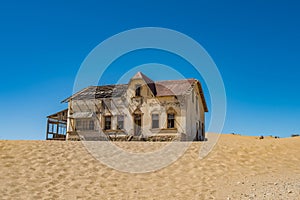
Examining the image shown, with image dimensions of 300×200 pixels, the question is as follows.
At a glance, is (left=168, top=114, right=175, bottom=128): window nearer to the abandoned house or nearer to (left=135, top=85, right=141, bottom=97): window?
the abandoned house

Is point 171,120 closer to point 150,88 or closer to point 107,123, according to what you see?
point 150,88

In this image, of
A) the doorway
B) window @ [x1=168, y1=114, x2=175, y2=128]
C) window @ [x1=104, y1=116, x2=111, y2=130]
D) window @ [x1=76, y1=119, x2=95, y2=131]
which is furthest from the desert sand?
window @ [x1=76, y1=119, x2=95, y2=131]

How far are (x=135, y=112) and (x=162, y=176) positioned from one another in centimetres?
1572

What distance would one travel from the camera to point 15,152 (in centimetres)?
1470

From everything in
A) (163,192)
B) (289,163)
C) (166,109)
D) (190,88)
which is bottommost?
(163,192)

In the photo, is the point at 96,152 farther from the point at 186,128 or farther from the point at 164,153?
the point at 186,128

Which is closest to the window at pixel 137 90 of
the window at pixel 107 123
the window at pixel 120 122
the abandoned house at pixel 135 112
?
the abandoned house at pixel 135 112

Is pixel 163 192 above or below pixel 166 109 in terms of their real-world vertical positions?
below

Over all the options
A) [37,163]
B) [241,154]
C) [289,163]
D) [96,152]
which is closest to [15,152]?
[37,163]

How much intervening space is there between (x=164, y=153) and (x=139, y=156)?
4.48ft

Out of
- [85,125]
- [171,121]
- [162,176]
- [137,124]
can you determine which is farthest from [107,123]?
[162,176]

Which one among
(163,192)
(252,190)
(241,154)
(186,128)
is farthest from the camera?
(186,128)

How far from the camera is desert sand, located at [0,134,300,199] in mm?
9820

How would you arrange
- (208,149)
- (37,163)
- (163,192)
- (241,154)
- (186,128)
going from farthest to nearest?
(186,128) < (208,149) < (241,154) < (37,163) < (163,192)
